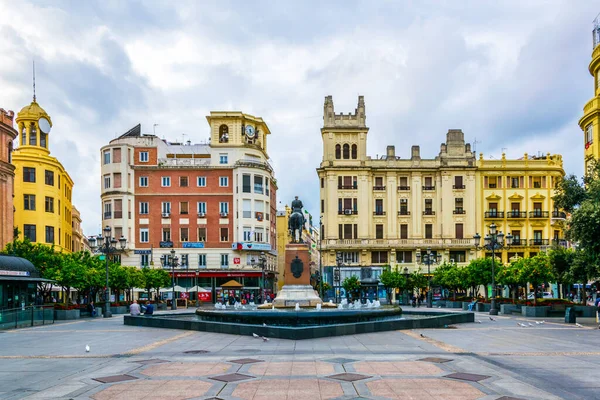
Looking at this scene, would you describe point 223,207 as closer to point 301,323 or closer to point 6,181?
point 6,181

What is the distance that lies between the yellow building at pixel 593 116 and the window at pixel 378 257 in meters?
29.6

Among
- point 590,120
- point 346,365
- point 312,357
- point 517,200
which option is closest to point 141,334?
point 312,357

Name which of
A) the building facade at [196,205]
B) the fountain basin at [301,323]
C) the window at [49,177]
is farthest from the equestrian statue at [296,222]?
the building facade at [196,205]

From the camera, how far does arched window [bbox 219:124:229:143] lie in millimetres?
75500

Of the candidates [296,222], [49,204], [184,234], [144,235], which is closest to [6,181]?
[49,204]

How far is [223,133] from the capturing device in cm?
7581

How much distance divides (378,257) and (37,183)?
38379 millimetres

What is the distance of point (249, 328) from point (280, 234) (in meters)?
90.2

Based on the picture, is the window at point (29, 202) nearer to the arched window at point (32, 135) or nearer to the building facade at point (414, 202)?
the arched window at point (32, 135)

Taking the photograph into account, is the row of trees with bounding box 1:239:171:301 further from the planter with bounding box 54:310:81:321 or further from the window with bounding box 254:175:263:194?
the window with bounding box 254:175:263:194

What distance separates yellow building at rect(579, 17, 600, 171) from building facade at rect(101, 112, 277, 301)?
3706 centimetres

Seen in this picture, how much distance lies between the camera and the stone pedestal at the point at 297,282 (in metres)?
33.6

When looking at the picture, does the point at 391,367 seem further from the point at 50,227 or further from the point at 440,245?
the point at 440,245

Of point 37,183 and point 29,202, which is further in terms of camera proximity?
point 37,183
